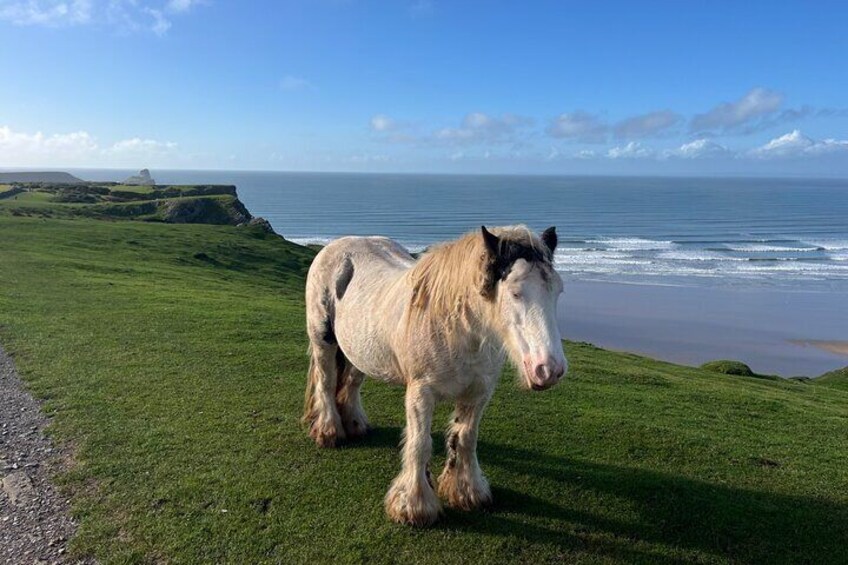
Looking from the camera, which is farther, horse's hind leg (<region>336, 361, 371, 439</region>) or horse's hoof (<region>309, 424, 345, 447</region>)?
horse's hind leg (<region>336, 361, 371, 439</region>)

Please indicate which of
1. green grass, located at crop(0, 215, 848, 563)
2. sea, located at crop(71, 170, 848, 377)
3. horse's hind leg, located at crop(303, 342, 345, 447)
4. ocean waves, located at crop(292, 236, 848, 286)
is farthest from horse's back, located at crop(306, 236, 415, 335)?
ocean waves, located at crop(292, 236, 848, 286)

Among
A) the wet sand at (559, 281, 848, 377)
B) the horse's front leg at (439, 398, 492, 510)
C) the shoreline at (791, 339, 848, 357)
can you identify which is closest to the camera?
the horse's front leg at (439, 398, 492, 510)

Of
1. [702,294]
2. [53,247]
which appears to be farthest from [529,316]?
[702,294]

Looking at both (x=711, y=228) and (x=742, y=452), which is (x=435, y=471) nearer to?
(x=742, y=452)

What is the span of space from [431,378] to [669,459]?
135 inches

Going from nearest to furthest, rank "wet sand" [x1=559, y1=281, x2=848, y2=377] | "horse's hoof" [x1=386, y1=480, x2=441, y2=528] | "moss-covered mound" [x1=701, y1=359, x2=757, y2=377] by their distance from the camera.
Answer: "horse's hoof" [x1=386, y1=480, x2=441, y2=528], "moss-covered mound" [x1=701, y1=359, x2=757, y2=377], "wet sand" [x1=559, y1=281, x2=848, y2=377]

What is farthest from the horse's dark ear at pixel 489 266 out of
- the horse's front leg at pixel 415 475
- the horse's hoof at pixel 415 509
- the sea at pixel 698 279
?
the sea at pixel 698 279

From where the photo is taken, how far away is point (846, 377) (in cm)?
1806

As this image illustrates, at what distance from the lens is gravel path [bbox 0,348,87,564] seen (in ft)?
14.6

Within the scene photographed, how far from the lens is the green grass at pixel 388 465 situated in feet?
15.3

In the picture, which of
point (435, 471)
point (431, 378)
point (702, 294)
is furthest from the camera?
point (702, 294)

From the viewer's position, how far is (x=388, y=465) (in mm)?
5941

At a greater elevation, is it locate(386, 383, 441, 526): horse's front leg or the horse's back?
the horse's back

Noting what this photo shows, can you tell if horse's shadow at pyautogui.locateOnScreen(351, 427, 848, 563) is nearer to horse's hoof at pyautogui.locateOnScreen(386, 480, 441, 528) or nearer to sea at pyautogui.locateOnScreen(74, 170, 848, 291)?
horse's hoof at pyautogui.locateOnScreen(386, 480, 441, 528)
